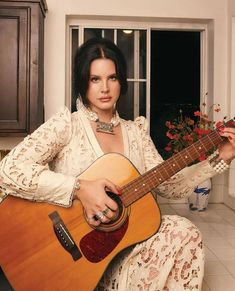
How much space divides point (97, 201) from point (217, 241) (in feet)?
4.83

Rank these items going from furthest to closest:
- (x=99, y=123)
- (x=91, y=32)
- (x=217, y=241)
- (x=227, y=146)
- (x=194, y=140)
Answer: (x=91, y=32) < (x=194, y=140) < (x=217, y=241) < (x=99, y=123) < (x=227, y=146)

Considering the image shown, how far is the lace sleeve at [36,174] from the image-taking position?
142cm

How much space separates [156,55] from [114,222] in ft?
9.27

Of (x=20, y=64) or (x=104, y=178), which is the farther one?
(x=20, y=64)

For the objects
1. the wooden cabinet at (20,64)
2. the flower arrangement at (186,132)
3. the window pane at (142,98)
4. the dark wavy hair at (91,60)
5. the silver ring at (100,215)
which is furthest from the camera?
the window pane at (142,98)

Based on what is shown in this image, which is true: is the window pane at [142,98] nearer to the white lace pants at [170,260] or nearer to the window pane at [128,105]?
the window pane at [128,105]

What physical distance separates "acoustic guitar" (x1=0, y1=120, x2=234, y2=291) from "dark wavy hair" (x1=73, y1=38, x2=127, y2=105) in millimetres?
478

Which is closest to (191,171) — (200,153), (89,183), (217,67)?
(200,153)

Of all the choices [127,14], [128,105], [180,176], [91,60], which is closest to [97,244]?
[180,176]

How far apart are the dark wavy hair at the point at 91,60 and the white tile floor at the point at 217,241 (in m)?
1.04

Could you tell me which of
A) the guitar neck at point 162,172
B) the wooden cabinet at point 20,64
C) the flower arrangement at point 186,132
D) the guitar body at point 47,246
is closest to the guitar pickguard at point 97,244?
the guitar body at point 47,246

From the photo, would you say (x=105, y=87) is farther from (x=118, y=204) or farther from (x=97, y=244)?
(x=97, y=244)

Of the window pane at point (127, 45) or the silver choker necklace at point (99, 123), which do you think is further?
the window pane at point (127, 45)

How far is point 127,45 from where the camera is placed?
3594 mm
